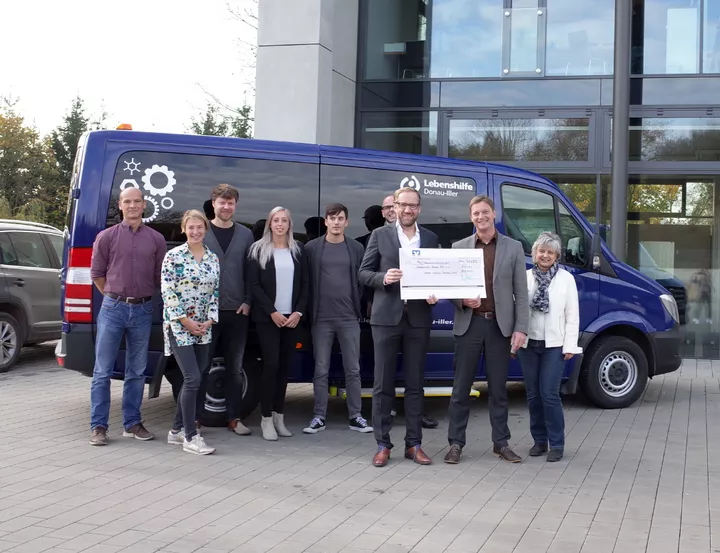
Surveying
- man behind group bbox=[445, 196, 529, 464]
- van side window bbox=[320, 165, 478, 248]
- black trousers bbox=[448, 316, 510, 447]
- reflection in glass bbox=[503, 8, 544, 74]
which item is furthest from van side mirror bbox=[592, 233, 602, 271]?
reflection in glass bbox=[503, 8, 544, 74]

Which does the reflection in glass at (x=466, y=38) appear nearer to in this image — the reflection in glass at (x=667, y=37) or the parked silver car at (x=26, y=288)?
the reflection in glass at (x=667, y=37)

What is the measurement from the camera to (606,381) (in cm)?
921

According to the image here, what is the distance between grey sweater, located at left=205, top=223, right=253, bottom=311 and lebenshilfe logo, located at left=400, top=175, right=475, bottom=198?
5.54 feet

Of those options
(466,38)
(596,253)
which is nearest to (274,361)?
(596,253)

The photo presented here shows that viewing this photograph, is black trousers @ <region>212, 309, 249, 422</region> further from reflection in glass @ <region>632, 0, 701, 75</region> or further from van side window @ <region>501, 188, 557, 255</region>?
reflection in glass @ <region>632, 0, 701, 75</region>

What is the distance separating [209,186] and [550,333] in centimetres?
302

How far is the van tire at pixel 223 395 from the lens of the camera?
7859mm

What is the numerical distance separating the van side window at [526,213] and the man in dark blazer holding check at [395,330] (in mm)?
2194

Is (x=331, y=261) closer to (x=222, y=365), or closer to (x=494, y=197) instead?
(x=222, y=365)

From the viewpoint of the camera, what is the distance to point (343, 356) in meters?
7.80

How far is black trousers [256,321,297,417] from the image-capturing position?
7.41m

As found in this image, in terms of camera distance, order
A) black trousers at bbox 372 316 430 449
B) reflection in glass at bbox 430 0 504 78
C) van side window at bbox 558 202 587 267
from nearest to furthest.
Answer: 1. black trousers at bbox 372 316 430 449
2. van side window at bbox 558 202 587 267
3. reflection in glass at bbox 430 0 504 78

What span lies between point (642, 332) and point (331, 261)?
353 cm

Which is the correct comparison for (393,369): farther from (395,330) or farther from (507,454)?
(507,454)
